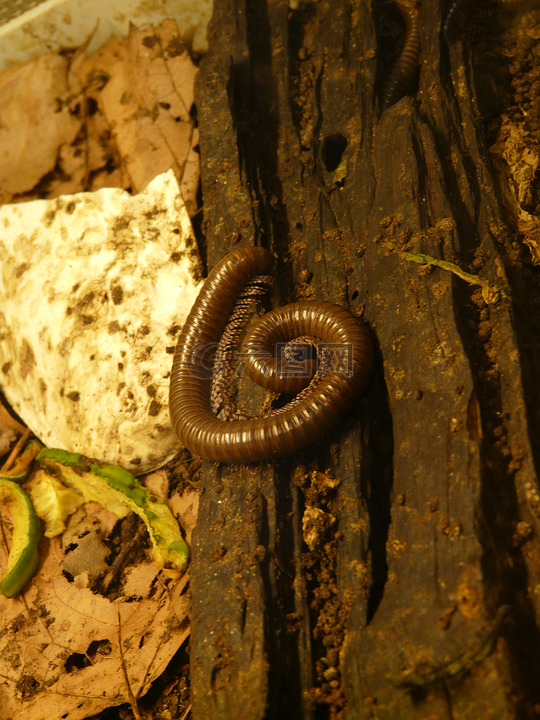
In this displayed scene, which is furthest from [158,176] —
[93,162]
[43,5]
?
[43,5]

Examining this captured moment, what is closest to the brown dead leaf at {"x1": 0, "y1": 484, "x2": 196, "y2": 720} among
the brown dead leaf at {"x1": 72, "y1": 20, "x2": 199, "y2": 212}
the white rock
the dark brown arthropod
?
the white rock

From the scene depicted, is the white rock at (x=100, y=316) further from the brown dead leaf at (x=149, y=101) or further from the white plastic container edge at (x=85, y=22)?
the white plastic container edge at (x=85, y=22)

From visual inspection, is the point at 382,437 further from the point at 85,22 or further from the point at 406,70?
the point at 85,22

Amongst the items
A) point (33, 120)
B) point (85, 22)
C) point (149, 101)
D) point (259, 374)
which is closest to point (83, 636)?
point (259, 374)

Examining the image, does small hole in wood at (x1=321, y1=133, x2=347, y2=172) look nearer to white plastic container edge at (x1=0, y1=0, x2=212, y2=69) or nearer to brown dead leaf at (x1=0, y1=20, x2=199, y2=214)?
brown dead leaf at (x1=0, y1=20, x2=199, y2=214)

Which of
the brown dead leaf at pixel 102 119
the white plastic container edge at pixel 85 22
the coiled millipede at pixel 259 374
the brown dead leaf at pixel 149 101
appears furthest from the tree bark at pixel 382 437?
the white plastic container edge at pixel 85 22
